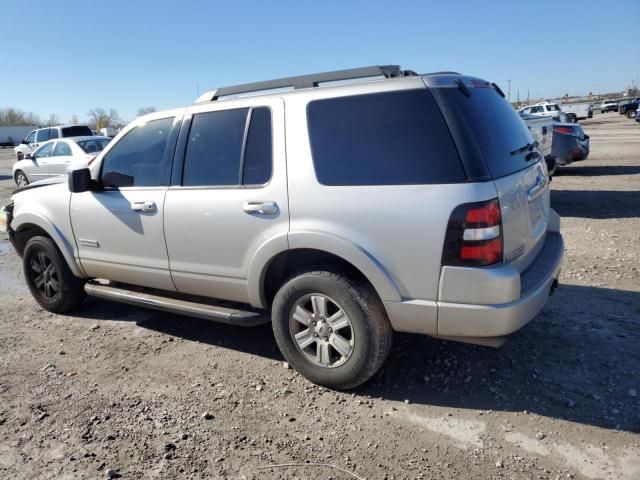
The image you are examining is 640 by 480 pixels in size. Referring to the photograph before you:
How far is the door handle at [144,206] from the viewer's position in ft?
13.1

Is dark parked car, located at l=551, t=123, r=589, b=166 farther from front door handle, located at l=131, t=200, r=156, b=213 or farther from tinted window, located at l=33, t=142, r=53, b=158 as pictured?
tinted window, located at l=33, t=142, r=53, b=158

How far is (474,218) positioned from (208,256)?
200 centimetres

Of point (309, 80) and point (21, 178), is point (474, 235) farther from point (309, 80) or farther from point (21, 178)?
point (21, 178)

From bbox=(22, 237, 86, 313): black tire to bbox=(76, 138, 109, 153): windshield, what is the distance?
9.97 m

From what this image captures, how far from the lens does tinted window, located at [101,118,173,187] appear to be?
4074 mm

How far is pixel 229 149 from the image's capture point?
371 cm

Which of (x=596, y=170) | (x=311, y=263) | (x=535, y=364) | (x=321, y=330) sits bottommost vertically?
(x=596, y=170)

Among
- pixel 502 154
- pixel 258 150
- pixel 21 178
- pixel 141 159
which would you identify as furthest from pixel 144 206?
pixel 21 178

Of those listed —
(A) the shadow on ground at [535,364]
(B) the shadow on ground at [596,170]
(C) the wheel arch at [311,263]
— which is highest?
(C) the wheel arch at [311,263]

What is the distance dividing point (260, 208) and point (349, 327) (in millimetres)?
1013

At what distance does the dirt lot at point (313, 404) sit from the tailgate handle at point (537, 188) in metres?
1.23

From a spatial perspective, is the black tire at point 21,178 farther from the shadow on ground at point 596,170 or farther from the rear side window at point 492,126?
the rear side window at point 492,126

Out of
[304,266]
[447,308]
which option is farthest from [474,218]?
[304,266]

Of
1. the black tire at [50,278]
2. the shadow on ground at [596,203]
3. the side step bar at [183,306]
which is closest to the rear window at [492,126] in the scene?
the side step bar at [183,306]
